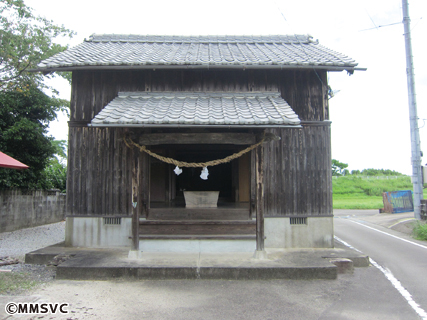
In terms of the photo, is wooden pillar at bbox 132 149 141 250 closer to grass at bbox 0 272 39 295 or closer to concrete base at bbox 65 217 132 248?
concrete base at bbox 65 217 132 248

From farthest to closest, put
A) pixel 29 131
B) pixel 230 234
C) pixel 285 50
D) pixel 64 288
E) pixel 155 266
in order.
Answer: pixel 29 131 < pixel 285 50 < pixel 230 234 < pixel 155 266 < pixel 64 288

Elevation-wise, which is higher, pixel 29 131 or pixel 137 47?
pixel 137 47

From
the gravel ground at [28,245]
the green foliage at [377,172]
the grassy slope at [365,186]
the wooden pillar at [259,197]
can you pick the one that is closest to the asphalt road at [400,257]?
the wooden pillar at [259,197]

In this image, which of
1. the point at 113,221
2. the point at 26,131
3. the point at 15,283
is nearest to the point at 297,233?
the point at 113,221

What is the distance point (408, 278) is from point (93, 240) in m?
7.47

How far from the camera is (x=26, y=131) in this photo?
40.6 feet

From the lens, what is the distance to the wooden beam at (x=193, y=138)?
6934mm

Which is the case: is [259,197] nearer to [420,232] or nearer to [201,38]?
[201,38]

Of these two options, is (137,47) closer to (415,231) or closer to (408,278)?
(408,278)

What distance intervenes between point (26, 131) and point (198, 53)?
7997 millimetres

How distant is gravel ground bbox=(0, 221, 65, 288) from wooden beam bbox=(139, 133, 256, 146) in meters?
3.45

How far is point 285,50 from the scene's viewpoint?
31.7 ft

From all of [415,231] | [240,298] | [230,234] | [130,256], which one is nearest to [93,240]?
[130,256]

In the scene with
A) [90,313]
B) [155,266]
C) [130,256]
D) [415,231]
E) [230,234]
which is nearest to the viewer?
[90,313]
